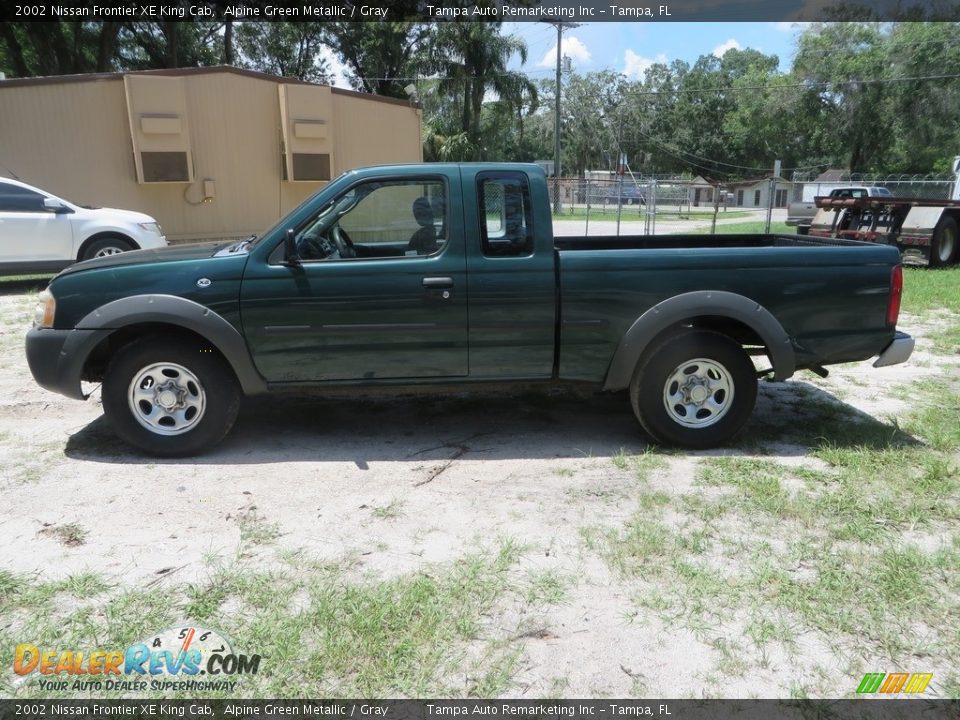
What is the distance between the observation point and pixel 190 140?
48.3 ft

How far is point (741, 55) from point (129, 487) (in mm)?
106973

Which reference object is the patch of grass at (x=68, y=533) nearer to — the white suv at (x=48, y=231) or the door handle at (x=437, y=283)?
the door handle at (x=437, y=283)

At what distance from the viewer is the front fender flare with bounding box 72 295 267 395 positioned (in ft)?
14.6

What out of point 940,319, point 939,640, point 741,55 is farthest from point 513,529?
point 741,55

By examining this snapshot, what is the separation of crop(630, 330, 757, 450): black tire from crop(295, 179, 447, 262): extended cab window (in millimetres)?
1579

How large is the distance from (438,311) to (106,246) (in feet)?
28.6

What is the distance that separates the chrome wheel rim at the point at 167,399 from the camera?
462cm

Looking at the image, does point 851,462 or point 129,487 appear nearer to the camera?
point 129,487

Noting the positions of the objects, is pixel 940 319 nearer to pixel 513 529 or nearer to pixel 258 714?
pixel 513 529

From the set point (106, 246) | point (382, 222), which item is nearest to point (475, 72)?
point (106, 246)

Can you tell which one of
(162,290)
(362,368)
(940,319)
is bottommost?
(940,319)

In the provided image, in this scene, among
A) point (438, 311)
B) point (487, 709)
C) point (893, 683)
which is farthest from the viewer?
point (438, 311)

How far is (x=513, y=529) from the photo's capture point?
3793 millimetres

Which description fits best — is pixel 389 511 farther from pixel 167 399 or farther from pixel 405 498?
pixel 167 399
